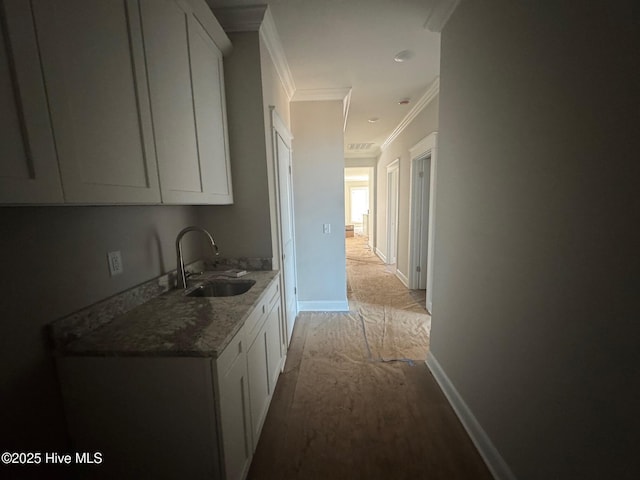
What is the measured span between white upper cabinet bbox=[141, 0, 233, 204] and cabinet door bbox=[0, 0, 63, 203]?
449mm

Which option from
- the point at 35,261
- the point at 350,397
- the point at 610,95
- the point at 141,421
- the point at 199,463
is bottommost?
the point at 350,397

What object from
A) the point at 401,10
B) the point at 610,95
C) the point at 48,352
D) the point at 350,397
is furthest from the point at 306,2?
the point at 350,397

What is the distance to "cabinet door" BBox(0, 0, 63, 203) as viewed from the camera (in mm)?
618

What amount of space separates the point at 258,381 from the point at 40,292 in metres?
1.08

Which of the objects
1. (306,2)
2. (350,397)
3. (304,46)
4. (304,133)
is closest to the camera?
(306,2)

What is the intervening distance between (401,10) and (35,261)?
2.42m

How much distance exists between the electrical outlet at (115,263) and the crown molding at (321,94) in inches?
98.5

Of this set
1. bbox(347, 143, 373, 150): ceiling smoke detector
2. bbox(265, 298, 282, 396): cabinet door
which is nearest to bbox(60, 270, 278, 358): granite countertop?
bbox(265, 298, 282, 396): cabinet door

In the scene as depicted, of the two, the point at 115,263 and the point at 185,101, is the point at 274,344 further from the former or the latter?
the point at 185,101

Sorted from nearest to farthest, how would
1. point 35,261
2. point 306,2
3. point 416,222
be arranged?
point 35,261 < point 306,2 < point 416,222

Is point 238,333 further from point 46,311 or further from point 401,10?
point 401,10

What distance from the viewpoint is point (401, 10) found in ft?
5.57

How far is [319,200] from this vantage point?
3.14 meters

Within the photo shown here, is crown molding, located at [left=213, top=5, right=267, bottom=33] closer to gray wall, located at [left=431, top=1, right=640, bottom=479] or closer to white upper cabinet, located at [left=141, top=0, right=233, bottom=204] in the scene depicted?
white upper cabinet, located at [left=141, top=0, right=233, bottom=204]
